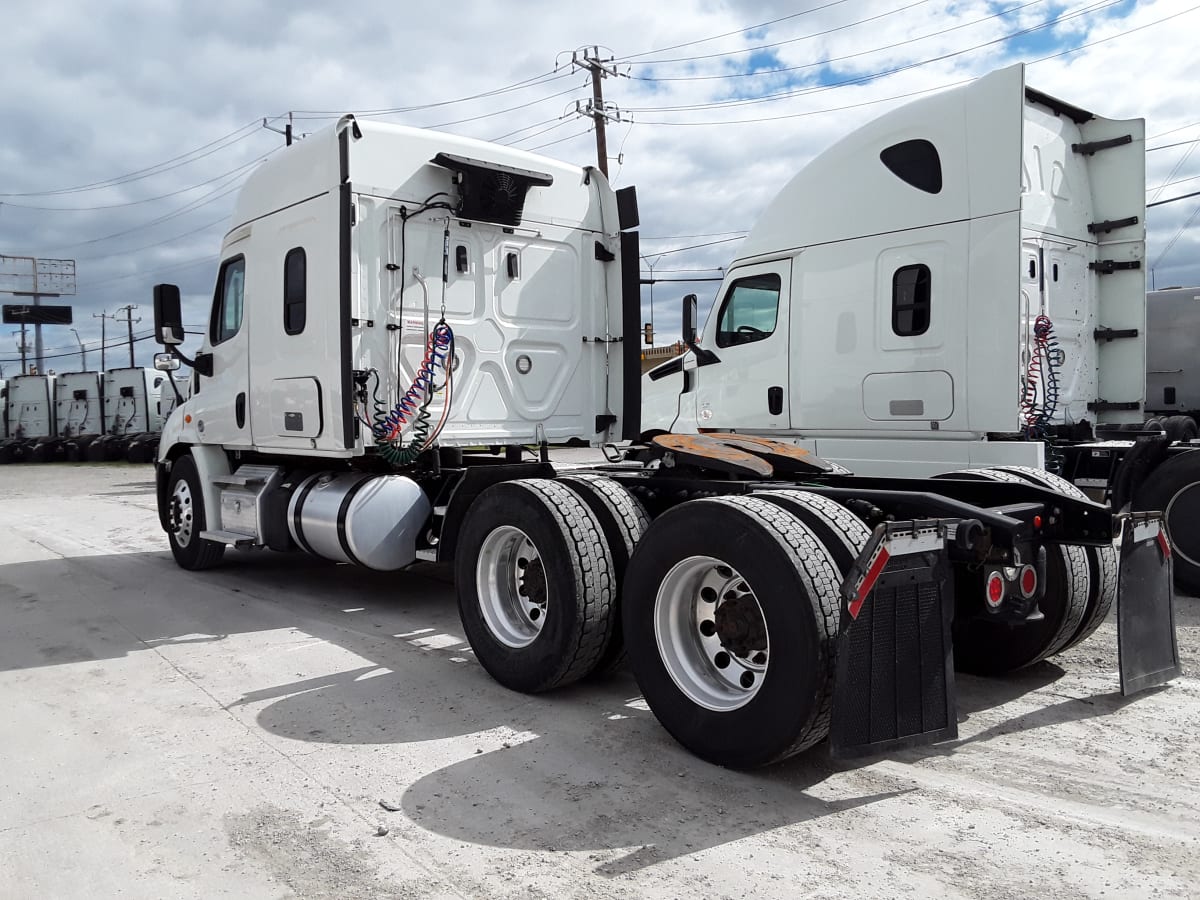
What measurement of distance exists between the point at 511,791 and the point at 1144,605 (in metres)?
2.77

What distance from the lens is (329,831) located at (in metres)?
3.19

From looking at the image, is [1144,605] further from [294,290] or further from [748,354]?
[294,290]

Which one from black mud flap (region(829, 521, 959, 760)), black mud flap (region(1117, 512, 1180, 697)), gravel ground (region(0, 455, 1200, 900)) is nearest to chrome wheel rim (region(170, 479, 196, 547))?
gravel ground (region(0, 455, 1200, 900))

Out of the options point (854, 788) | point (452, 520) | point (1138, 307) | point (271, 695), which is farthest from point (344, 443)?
point (1138, 307)

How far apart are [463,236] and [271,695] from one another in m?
3.59

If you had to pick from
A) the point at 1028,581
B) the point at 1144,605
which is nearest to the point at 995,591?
the point at 1028,581

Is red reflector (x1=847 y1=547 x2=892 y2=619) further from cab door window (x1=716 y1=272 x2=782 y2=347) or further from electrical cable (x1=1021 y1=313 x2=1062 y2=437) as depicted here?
cab door window (x1=716 y1=272 x2=782 y2=347)

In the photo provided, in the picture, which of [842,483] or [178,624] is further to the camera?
[178,624]

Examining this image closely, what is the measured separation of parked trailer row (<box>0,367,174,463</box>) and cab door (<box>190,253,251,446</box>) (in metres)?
20.2

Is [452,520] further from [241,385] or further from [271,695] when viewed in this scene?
[241,385]

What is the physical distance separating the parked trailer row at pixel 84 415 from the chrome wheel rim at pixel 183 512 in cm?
1948

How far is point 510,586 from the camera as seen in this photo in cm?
501

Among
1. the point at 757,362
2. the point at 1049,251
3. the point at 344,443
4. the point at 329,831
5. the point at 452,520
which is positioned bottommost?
the point at 329,831

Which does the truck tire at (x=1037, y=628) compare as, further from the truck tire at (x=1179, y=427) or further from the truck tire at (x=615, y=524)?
the truck tire at (x=1179, y=427)
